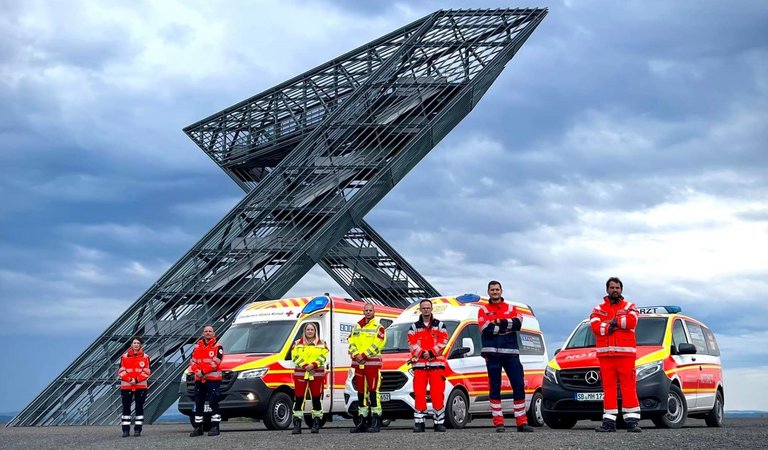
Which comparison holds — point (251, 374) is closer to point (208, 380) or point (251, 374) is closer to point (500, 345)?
point (208, 380)

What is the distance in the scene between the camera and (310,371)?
15664 millimetres

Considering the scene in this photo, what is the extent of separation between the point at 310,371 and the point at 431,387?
6.78 ft

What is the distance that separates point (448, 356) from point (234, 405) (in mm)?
4132

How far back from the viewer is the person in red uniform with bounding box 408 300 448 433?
48.5ft

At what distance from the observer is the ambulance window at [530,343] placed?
1991 cm

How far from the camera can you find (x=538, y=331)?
20.9 m

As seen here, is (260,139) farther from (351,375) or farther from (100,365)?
(351,375)

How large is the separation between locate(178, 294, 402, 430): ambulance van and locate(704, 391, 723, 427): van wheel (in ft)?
23.8

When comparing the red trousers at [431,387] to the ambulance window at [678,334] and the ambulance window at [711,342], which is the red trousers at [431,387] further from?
the ambulance window at [711,342]

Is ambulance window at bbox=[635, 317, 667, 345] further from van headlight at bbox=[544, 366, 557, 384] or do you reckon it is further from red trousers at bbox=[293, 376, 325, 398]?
red trousers at bbox=[293, 376, 325, 398]

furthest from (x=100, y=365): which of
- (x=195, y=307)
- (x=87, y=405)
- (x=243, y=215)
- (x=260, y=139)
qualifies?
(x=260, y=139)

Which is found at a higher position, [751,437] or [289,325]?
[289,325]

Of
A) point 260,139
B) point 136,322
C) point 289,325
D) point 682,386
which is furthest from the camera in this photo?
point 260,139

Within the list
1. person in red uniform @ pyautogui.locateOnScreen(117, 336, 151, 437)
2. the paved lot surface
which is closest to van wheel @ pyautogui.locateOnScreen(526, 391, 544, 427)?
the paved lot surface
